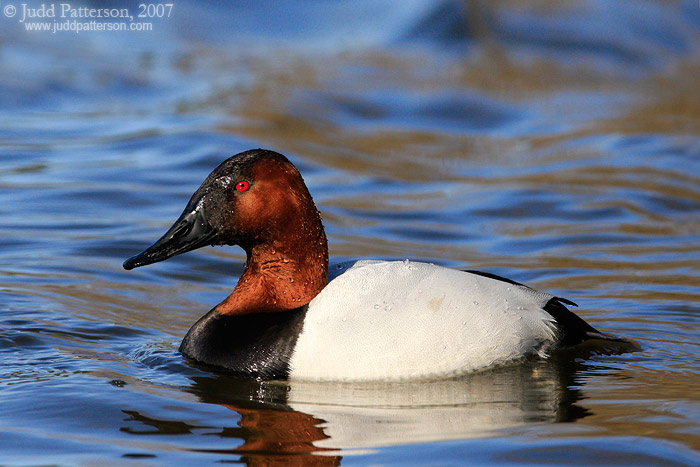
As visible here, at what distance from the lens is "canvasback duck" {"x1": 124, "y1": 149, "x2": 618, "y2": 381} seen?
522 centimetres

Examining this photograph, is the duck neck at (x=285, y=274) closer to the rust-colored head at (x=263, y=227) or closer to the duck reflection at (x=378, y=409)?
the rust-colored head at (x=263, y=227)

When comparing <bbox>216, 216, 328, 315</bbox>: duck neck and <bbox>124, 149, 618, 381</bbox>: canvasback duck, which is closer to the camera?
<bbox>124, 149, 618, 381</bbox>: canvasback duck

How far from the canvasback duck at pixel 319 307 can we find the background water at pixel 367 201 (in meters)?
0.12

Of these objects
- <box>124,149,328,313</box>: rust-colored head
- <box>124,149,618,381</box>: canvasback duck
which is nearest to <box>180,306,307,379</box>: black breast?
<box>124,149,618,381</box>: canvasback duck

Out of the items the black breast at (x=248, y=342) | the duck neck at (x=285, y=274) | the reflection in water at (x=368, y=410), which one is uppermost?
the duck neck at (x=285, y=274)

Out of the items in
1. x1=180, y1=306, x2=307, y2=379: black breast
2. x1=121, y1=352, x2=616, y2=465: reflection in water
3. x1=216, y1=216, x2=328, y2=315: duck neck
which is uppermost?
x1=216, y1=216, x2=328, y2=315: duck neck

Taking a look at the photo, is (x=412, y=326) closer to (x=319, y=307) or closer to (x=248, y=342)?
(x=319, y=307)

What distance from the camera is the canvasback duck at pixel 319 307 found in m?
5.22

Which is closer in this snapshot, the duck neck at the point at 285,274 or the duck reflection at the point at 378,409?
the duck reflection at the point at 378,409

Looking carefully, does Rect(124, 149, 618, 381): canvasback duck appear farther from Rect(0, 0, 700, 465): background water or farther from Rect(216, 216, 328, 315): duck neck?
Rect(0, 0, 700, 465): background water

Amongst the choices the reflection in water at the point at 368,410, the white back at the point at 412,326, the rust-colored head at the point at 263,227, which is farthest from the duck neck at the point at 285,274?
the reflection in water at the point at 368,410

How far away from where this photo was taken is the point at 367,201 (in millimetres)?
9992

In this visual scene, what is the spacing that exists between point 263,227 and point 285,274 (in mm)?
260

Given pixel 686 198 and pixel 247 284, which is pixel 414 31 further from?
pixel 247 284
